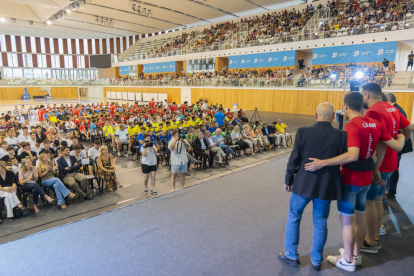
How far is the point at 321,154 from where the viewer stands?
95.0 inches

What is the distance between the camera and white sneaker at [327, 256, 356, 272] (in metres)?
2.60

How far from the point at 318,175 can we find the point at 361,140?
0.54 m

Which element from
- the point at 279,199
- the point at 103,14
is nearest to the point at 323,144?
the point at 279,199

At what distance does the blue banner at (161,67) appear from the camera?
1267 inches

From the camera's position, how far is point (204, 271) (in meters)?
2.67

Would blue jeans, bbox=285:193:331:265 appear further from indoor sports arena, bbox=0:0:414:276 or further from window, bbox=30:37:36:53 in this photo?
window, bbox=30:37:36:53

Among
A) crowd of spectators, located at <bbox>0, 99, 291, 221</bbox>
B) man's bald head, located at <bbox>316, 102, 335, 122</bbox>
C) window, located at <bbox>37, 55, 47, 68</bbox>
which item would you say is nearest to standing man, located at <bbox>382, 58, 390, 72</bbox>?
crowd of spectators, located at <bbox>0, 99, 291, 221</bbox>

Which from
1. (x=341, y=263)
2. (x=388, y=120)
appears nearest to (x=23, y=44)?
(x=388, y=120)

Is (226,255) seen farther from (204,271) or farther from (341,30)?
(341,30)

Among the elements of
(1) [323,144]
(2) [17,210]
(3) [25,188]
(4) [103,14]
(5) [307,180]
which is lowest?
(2) [17,210]

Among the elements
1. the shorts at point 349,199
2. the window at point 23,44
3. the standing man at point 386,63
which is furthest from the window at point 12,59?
the shorts at point 349,199

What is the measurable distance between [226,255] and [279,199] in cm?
188

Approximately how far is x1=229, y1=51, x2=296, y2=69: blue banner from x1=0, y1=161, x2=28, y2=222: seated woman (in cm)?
2116

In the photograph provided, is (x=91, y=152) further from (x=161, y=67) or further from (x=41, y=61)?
(x=41, y=61)
